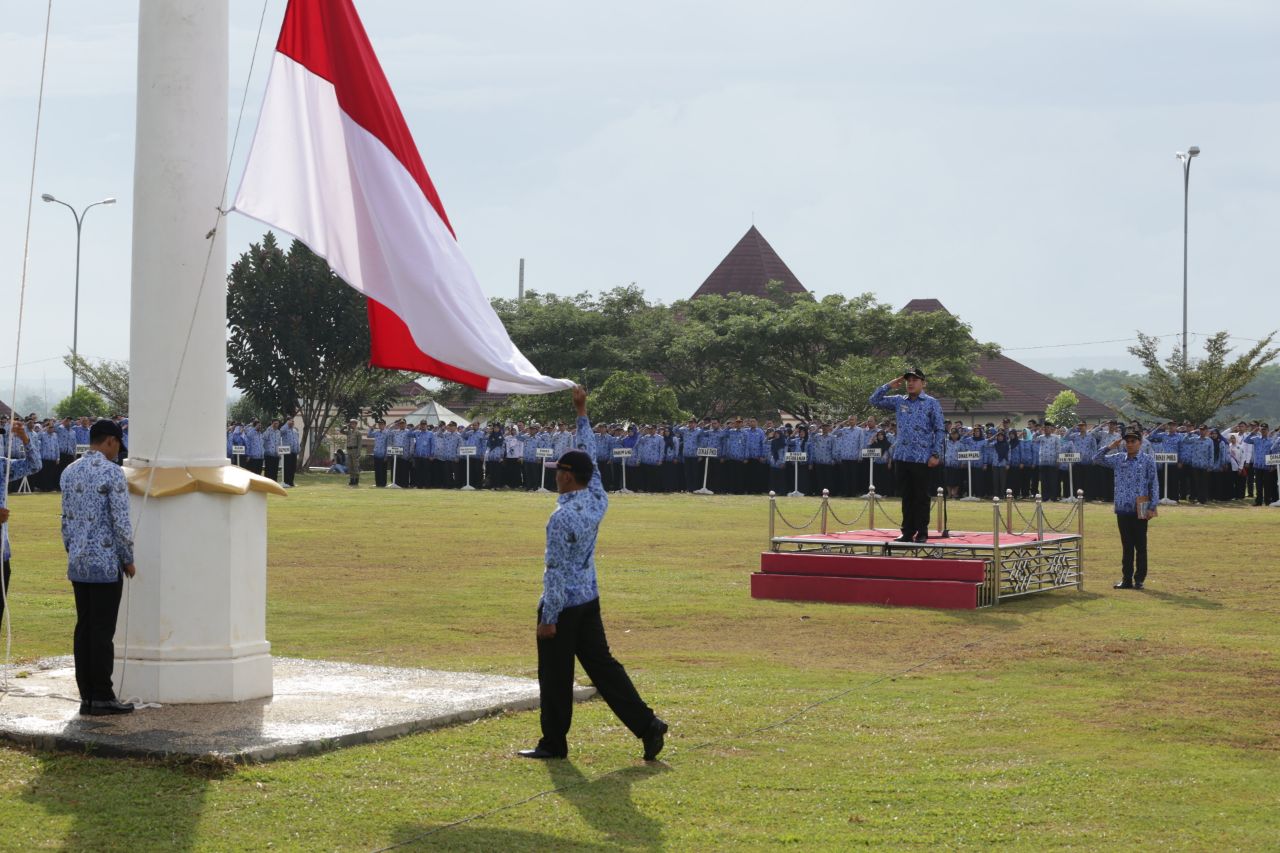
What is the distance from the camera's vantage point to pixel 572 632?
887cm

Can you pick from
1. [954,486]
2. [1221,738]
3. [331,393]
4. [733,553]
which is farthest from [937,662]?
[331,393]

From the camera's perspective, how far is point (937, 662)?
12.8 metres

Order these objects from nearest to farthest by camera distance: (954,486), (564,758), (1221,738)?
(564,758) → (1221,738) → (954,486)

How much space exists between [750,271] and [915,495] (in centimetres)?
5224

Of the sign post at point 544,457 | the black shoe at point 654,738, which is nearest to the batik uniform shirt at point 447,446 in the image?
the sign post at point 544,457

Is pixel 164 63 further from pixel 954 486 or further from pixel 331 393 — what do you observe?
pixel 331 393

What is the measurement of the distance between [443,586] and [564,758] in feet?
30.3

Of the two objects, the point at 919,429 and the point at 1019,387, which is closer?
the point at 919,429

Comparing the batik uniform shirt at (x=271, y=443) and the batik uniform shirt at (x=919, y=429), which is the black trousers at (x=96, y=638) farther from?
the batik uniform shirt at (x=271, y=443)

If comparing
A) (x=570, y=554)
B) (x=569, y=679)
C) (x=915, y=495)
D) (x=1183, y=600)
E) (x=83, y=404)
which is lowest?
(x=1183, y=600)

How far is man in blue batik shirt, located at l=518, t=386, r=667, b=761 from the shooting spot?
28.9ft

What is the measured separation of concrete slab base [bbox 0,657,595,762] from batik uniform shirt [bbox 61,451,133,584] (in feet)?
2.90

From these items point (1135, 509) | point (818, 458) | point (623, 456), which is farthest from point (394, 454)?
point (1135, 509)

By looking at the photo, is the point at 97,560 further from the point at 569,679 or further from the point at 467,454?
the point at 467,454
